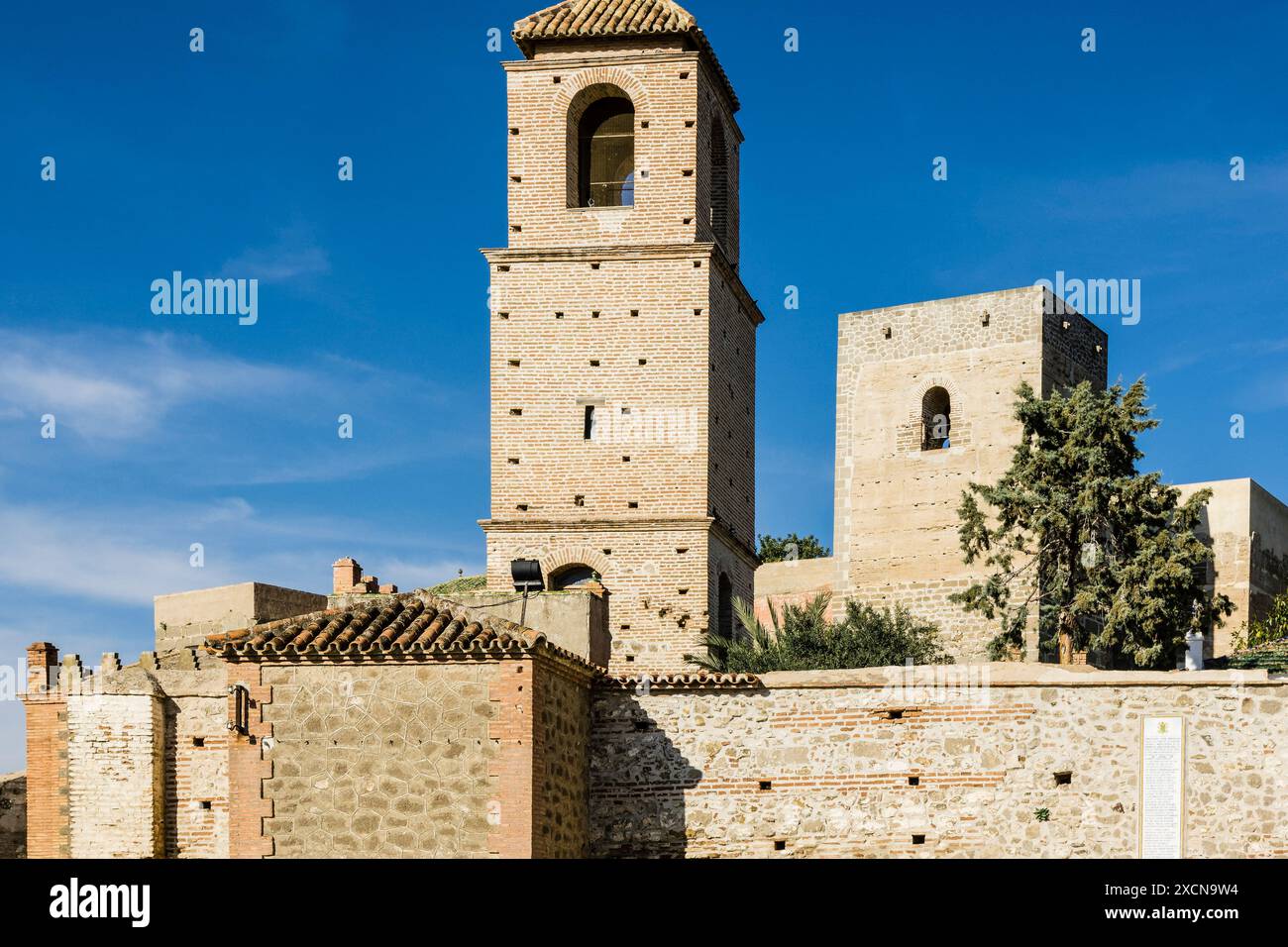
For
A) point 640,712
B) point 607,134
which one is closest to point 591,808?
point 640,712

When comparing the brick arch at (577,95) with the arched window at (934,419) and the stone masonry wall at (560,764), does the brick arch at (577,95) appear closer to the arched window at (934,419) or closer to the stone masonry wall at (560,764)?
the arched window at (934,419)

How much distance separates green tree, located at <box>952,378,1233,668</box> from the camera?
101ft

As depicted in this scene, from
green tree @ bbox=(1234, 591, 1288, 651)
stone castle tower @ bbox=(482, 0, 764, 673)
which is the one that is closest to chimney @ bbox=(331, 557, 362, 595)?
stone castle tower @ bbox=(482, 0, 764, 673)

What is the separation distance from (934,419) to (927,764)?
18.0 meters

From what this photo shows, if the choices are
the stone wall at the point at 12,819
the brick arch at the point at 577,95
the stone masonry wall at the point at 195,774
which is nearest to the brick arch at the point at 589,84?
the brick arch at the point at 577,95

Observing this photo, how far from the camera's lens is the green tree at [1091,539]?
Answer: 30656 mm

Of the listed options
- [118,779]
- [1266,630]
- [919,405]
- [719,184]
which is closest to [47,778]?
[118,779]

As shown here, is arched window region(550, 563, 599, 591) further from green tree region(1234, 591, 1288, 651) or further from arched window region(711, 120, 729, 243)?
green tree region(1234, 591, 1288, 651)

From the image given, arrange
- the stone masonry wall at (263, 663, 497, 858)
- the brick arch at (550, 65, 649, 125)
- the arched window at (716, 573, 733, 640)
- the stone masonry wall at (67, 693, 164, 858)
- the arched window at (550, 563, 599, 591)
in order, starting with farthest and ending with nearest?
the brick arch at (550, 65, 649, 125)
the arched window at (716, 573, 733, 640)
the arched window at (550, 563, 599, 591)
the stone masonry wall at (67, 693, 164, 858)
the stone masonry wall at (263, 663, 497, 858)

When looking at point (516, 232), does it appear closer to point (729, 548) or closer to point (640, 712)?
point (729, 548)

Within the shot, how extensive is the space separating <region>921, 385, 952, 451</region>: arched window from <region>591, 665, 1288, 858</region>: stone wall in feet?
56.8

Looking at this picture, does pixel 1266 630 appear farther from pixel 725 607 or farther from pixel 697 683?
pixel 697 683
